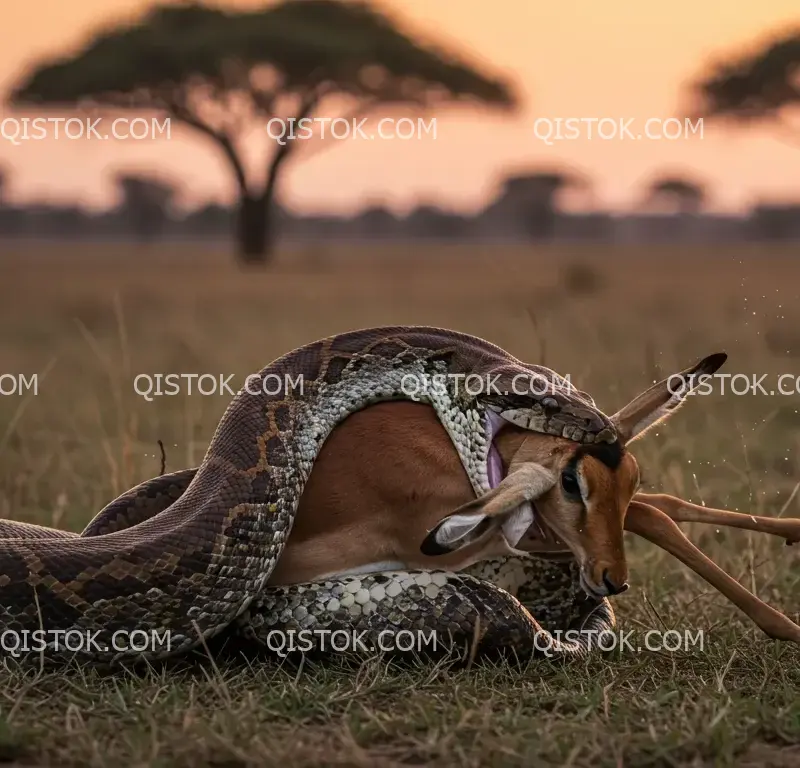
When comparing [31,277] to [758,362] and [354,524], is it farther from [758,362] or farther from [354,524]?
[354,524]

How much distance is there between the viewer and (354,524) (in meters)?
5.97

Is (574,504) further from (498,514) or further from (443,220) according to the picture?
(443,220)

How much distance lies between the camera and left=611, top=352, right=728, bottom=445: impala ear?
6.08 m

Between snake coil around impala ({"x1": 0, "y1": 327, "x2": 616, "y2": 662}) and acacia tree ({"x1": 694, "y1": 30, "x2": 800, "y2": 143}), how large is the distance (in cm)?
3165

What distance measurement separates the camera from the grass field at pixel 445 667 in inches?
191

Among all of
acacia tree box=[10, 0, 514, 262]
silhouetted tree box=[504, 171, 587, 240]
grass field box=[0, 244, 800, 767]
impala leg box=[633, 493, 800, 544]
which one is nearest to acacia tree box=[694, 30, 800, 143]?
acacia tree box=[10, 0, 514, 262]

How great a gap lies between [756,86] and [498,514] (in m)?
32.9

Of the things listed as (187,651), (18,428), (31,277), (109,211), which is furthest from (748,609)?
(109,211)

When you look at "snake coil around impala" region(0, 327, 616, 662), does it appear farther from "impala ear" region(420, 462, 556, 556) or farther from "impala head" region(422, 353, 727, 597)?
"impala ear" region(420, 462, 556, 556)

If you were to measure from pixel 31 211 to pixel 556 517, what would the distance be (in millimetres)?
76146

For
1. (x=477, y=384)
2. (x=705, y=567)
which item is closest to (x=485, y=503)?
(x=477, y=384)

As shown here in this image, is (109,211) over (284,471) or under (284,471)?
over

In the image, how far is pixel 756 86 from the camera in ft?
117

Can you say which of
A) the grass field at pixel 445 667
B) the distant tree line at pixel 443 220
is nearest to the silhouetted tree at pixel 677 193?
the distant tree line at pixel 443 220
